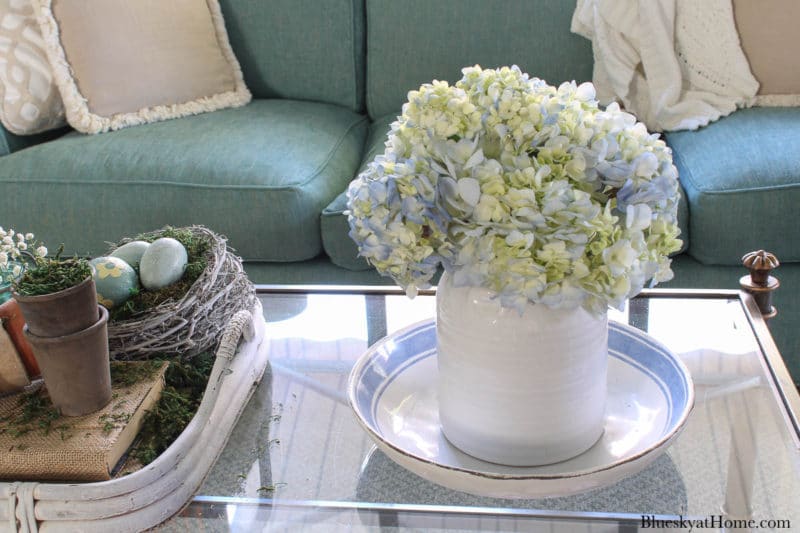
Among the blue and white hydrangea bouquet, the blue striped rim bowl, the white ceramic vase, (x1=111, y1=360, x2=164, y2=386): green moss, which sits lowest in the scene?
(x1=111, y1=360, x2=164, y2=386): green moss

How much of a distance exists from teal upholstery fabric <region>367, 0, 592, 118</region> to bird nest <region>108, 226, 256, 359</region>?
1105 millimetres

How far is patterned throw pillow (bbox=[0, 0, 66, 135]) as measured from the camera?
1861 millimetres

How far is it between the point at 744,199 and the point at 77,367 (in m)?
1.17

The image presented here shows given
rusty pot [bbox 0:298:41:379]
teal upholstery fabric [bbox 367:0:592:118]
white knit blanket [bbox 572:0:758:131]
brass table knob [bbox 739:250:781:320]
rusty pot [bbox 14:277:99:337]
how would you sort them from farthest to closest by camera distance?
teal upholstery fabric [bbox 367:0:592:118], white knit blanket [bbox 572:0:758:131], brass table knob [bbox 739:250:781:320], rusty pot [bbox 0:298:41:379], rusty pot [bbox 14:277:99:337]

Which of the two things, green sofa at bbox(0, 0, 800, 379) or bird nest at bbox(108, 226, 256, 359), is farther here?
green sofa at bbox(0, 0, 800, 379)

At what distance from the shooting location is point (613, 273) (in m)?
0.64

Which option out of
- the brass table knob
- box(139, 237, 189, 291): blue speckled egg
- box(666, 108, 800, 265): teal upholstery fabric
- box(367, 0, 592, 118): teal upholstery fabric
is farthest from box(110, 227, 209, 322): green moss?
box(367, 0, 592, 118): teal upholstery fabric

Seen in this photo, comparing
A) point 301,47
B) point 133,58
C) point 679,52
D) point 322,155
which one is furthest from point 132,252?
point 679,52

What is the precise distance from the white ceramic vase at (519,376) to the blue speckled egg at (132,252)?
1.51 ft

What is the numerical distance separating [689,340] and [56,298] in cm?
75

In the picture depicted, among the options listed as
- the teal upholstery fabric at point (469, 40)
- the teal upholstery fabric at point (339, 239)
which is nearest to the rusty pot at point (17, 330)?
the teal upholstery fabric at point (339, 239)

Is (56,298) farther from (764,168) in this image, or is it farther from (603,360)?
(764,168)

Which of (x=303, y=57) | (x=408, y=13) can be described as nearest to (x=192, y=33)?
(x=303, y=57)

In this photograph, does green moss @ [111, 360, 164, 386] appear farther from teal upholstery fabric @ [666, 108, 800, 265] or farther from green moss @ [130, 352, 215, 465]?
teal upholstery fabric @ [666, 108, 800, 265]
